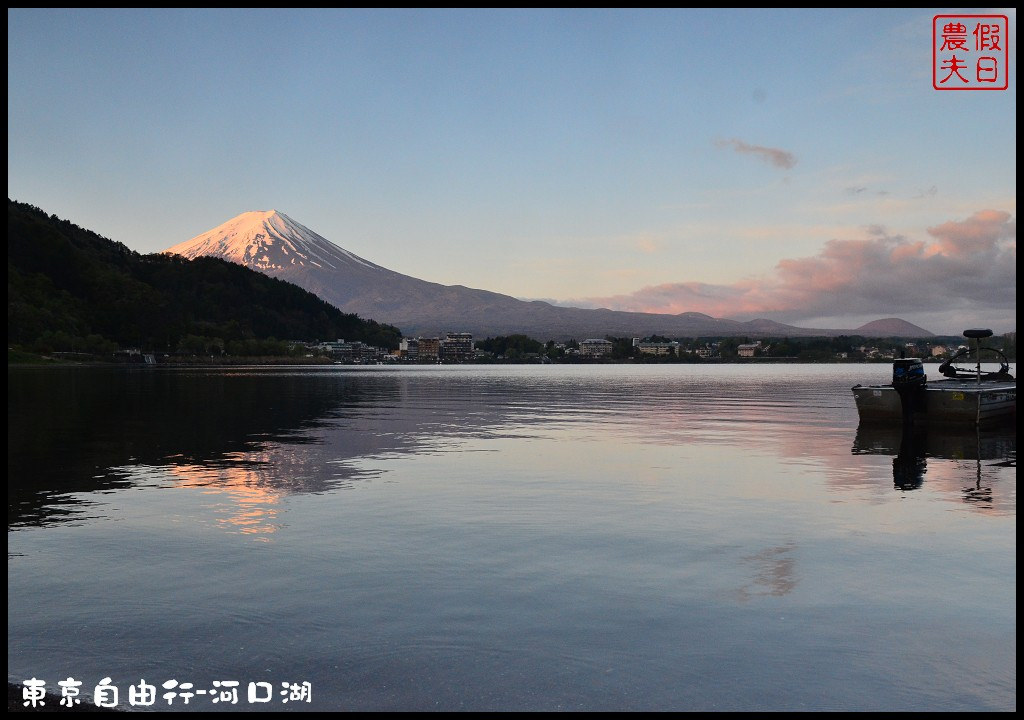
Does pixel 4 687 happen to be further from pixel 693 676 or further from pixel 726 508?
pixel 726 508

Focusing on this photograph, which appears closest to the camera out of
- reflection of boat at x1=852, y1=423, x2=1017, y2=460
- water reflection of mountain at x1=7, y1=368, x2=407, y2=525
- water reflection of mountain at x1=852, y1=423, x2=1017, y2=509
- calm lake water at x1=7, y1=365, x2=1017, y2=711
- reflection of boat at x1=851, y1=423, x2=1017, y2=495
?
calm lake water at x1=7, y1=365, x2=1017, y2=711

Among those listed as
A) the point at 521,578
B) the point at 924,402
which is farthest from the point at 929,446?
the point at 521,578

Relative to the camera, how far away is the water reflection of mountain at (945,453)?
2508cm

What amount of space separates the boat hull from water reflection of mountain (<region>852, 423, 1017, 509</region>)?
60 centimetres

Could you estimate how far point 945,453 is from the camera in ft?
111

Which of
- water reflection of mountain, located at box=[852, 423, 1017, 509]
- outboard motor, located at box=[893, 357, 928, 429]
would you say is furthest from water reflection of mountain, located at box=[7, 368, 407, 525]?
outboard motor, located at box=[893, 357, 928, 429]

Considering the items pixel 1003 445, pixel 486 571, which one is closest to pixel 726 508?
pixel 486 571

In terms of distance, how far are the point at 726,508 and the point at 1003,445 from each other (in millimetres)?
23730

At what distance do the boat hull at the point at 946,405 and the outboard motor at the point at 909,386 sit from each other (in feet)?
1.00

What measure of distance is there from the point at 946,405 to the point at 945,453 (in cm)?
1271

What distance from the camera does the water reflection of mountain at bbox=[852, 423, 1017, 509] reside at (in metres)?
25.1

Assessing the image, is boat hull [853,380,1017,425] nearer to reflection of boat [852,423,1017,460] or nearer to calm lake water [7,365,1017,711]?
reflection of boat [852,423,1017,460]

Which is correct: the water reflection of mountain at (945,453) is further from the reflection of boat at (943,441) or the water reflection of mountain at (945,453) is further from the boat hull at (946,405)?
the boat hull at (946,405)

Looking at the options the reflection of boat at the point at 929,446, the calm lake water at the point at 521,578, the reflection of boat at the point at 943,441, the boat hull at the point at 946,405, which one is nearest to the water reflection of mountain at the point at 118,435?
the calm lake water at the point at 521,578
